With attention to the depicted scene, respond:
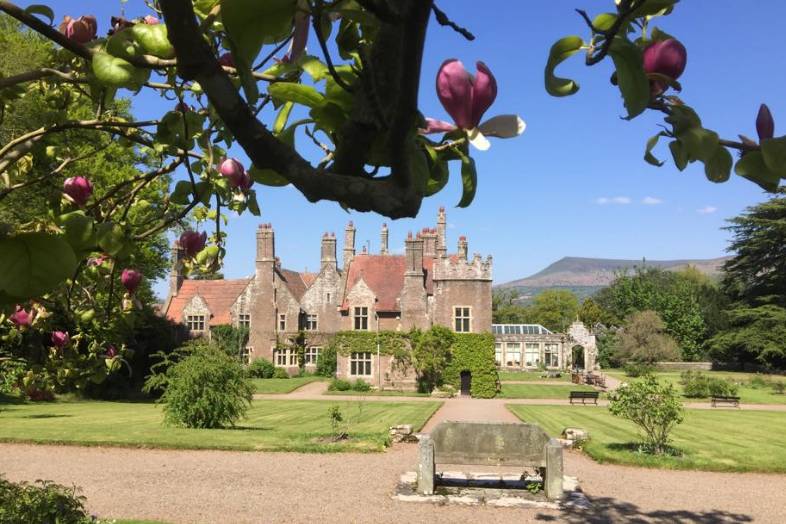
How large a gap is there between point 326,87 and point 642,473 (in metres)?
12.1

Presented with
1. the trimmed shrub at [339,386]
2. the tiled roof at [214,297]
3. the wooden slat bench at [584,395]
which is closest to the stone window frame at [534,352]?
the trimmed shrub at [339,386]

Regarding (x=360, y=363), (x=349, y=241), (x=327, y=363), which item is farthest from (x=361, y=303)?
(x=349, y=241)

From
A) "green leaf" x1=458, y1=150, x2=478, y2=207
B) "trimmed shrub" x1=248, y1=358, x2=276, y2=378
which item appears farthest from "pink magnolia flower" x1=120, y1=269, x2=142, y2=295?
"trimmed shrub" x1=248, y1=358, x2=276, y2=378

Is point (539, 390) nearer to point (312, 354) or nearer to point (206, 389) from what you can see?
point (312, 354)

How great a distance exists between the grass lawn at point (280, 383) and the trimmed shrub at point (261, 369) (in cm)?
80

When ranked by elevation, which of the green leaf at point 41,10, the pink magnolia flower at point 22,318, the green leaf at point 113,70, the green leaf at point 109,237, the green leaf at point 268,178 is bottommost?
the pink magnolia flower at point 22,318

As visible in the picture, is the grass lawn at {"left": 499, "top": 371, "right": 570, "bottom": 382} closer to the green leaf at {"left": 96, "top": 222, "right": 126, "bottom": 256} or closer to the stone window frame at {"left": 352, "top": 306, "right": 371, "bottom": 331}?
the stone window frame at {"left": 352, "top": 306, "right": 371, "bottom": 331}

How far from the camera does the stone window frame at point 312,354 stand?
122 feet

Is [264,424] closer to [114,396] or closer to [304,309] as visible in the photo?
[114,396]

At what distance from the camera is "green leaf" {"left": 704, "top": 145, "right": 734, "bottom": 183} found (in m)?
0.87

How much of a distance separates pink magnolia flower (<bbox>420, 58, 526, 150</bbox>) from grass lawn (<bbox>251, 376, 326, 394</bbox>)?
87.4 ft

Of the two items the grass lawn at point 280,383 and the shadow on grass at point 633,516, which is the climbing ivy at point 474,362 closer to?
the grass lawn at point 280,383

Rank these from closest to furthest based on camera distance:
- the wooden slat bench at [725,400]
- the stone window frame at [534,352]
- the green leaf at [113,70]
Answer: the green leaf at [113,70] < the wooden slat bench at [725,400] < the stone window frame at [534,352]

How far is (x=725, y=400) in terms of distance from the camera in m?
24.5
